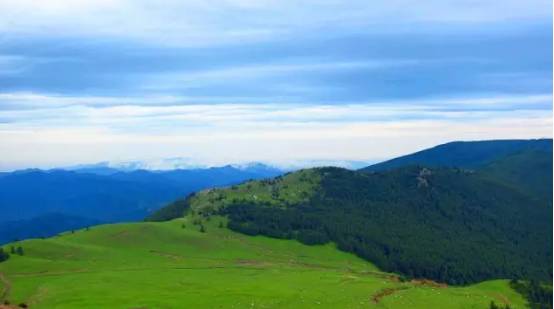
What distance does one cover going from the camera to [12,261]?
17562cm

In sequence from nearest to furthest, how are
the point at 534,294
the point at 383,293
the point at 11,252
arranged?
1. the point at 383,293
2. the point at 534,294
3. the point at 11,252

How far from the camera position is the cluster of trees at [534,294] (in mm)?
142675

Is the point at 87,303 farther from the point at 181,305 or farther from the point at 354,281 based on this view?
the point at 354,281

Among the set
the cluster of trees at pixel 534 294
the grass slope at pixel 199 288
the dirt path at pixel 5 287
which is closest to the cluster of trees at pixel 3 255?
the grass slope at pixel 199 288

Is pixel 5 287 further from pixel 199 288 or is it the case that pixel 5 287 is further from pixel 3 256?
pixel 199 288

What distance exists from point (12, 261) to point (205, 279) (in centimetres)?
6004

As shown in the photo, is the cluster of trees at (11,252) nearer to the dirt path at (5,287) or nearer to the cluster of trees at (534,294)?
the dirt path at (5,287)

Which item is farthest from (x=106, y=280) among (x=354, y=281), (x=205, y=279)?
(x=354, y=281)

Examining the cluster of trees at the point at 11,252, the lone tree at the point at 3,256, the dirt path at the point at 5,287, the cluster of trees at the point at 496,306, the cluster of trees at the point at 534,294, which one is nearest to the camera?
the cluster of trees at the point at 496,306

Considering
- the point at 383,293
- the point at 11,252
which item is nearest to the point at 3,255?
the point at 11,252

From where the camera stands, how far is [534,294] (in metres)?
153

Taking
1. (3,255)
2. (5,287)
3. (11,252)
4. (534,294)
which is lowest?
(534,294)

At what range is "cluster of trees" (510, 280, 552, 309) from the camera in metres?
143

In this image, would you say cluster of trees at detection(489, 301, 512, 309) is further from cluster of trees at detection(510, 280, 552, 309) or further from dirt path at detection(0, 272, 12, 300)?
dirt path at detection(0, 272, 12, 300)
